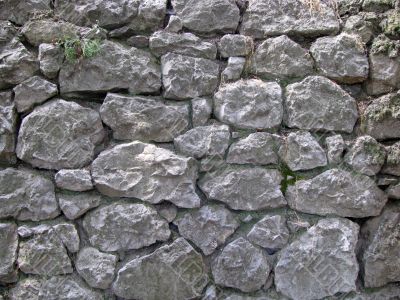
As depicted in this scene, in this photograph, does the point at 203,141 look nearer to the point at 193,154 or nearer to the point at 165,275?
the point at 193,154

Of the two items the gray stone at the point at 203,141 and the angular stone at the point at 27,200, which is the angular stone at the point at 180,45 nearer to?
the gray stone at the point at 203,141

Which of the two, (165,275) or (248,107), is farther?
(248,107)

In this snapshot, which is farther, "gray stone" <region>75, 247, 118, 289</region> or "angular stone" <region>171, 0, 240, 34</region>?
"angular stone" <region>171, 0, 240, 34</region>

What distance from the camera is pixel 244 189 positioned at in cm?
231

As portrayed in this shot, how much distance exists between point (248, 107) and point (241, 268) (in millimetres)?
848

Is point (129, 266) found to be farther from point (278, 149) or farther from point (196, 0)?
point (196, 0)

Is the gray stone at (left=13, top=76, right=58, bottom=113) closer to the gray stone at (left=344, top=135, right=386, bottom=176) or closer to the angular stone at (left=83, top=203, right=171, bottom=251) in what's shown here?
the angular stone at (left=83, top=203, right=171, bottom=251)

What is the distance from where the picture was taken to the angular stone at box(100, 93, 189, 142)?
235 cm

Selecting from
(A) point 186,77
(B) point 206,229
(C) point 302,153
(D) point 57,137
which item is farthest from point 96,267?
(C) point 302,153

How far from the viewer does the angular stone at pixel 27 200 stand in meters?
2.27

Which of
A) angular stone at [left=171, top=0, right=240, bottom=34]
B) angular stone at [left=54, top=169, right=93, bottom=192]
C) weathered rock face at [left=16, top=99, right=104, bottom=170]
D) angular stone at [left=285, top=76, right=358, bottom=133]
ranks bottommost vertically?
angular stone at [left=54, top=169, right=93, bottom=192]

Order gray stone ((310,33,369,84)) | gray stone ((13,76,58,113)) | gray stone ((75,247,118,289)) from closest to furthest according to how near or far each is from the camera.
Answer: gray stone ((75,247,118,289))
gray stone ((13,76,58,113))
gray stone ((310,33,369,84))

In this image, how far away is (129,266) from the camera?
2.24m

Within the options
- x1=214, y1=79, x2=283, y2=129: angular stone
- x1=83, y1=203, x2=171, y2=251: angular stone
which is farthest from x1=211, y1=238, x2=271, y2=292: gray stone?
x1=214, y1=79, x2=283, y2=129: angular stone
